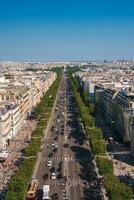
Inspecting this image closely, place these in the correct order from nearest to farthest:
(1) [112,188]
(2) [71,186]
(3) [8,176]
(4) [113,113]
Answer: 1. (1) [112,188]
2. (2) [71,186]
3. (3) [8,176]
4. (4) [113,113]

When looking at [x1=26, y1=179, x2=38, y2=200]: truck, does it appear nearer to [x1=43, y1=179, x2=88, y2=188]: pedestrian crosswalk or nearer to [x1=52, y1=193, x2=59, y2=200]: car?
[x1=52, y1=193, x2=59, y2=200]: car

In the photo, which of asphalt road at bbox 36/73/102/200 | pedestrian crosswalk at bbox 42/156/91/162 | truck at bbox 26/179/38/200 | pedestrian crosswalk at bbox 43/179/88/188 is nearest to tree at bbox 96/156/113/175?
asphalt road at bbox 36/73/102/200

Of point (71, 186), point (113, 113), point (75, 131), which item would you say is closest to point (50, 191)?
point (71, 186)

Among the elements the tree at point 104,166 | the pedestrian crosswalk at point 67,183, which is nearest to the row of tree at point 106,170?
the tree at point 104,166

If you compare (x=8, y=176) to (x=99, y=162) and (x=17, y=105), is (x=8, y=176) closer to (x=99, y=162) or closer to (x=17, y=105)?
(x=99, y=162)

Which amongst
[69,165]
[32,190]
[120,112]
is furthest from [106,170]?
[120,112]

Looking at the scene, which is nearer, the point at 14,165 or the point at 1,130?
the point at 14,165
